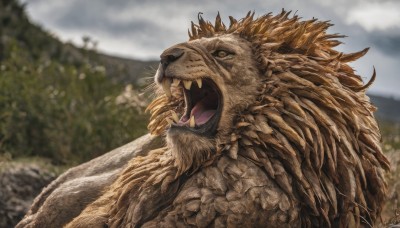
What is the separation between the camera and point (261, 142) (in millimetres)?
4492

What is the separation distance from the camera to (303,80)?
4605mm

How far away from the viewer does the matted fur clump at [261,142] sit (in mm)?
4414

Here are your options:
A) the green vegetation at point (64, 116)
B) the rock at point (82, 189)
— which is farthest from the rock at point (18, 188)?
the rock at point (82, 189)

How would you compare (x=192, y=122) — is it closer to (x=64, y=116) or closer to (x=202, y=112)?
(x=202, y=112)

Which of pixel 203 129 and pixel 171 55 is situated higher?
→ pixel 171 55

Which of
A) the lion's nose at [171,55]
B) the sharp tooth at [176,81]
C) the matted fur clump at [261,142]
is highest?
the lion's nose at [171,55]

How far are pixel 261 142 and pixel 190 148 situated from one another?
1.33ft

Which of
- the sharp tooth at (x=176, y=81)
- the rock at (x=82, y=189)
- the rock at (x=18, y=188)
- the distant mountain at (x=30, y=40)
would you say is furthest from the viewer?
the distant mountain at (x=30, y=40)

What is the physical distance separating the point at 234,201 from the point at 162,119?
1074 mm

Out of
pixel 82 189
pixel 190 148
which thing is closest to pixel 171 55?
pixel 190 148

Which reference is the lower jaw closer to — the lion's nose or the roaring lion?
the roaring lion

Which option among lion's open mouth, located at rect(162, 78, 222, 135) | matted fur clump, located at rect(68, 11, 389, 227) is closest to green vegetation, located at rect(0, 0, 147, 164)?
lion's open mouth, located at rect(162, 78, 222, 135)

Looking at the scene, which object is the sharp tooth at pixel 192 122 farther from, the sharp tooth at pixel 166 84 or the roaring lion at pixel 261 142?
the sharp tooth at pixel 166 84

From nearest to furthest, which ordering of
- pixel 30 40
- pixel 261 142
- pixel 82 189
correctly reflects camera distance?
pixel 261 142 < pixel 82 189 < pixel 30 40
